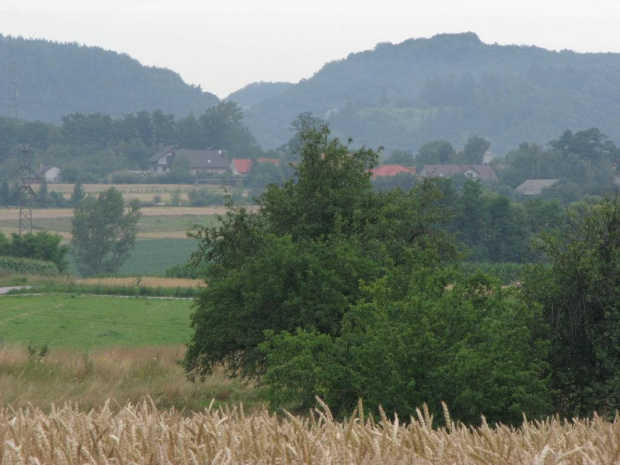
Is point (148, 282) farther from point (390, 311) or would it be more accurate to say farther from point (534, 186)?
point (534, 186)

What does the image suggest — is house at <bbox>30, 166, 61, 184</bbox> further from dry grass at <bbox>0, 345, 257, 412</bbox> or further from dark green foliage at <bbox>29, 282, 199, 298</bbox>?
dry grass at <bbox>0, 345, 257, 412</bbox>

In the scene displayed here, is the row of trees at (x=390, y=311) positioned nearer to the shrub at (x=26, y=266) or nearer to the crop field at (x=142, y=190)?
the shrub at (x=26, y=266)

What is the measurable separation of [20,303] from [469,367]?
48.0 meters

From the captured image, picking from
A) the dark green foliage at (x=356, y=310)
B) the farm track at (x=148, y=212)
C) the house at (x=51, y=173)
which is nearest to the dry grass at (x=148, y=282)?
the dark green foliage at (x=356, y=310)

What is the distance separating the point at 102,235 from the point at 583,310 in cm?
9273

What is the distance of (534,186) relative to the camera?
177750mm

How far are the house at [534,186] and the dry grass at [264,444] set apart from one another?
168 meters

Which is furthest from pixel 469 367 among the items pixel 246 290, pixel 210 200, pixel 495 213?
pixel 210 200

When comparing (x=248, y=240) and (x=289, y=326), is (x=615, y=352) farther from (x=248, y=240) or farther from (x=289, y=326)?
(x=248, y=240)

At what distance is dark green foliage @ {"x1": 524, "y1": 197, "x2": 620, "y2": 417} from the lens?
19.7m

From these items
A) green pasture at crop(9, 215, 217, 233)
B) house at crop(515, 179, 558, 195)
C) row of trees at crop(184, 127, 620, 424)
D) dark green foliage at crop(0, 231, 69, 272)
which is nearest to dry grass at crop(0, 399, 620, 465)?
row of trees at crop(184, 127, 620, 424)

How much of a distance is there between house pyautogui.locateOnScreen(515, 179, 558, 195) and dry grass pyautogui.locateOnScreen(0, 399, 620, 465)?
168 meters

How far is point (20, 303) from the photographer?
58719 mm

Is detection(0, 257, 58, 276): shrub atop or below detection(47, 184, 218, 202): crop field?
below
